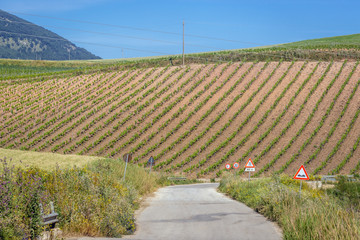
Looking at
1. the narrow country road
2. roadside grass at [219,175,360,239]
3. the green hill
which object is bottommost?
the narrow country road

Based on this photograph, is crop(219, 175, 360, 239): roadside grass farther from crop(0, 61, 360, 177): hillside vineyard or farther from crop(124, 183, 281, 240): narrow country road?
crop(0, 61, 360, 177): hillside vineyard

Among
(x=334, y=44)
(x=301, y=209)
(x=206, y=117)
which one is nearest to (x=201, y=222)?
(x=301, y=209)

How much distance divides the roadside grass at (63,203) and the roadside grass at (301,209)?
4.95 m

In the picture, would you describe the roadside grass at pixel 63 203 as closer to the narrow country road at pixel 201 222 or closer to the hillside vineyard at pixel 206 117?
the narrow country road at pixel 201 222

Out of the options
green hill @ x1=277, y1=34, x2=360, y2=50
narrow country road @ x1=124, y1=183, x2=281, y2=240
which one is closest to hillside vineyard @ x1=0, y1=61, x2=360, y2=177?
green hill @ x1=277, y1=34, x2=360, y2=50

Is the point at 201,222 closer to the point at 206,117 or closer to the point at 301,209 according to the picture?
the point at 301,209

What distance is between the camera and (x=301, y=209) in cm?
1137

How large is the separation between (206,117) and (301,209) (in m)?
43.7

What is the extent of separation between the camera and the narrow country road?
42.6 ft

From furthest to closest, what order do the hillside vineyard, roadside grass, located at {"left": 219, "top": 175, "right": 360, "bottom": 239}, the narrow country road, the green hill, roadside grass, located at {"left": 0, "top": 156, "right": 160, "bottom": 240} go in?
the green hill, the hillside vineyard, the narrow country road, roadside grass, located at {"left": 219, "top": 175, "right": 360, "bottom": 239}, roadside grass, located at {"left": 0, "top": 156, "right": 160, "bottom": 240}

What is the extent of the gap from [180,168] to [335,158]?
16115 millimetres

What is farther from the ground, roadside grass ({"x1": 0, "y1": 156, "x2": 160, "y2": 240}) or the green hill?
the green hill

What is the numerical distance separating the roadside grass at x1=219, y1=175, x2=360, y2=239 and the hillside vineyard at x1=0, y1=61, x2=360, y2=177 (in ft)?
59.9

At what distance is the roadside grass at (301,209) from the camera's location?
9.50 metres
